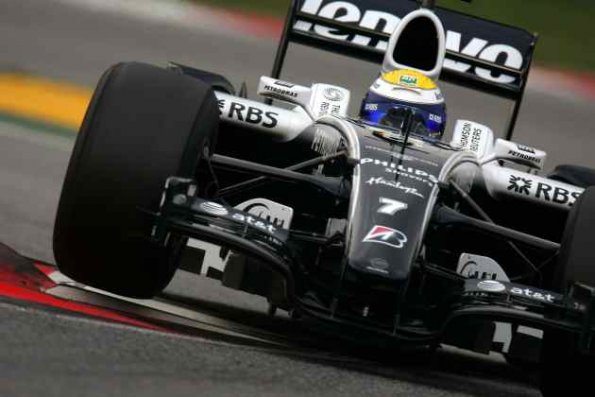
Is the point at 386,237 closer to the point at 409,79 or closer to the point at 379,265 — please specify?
the point at 379,265

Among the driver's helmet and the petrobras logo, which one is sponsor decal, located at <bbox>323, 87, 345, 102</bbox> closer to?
the driver's helmet

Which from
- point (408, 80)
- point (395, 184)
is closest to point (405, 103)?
point (408, 80)

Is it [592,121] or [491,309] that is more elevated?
[592,121]

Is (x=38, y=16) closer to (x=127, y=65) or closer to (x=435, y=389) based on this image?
(x=127, y=65)

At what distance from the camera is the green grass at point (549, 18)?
49.7ft

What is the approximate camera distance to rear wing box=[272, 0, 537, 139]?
8922 mm

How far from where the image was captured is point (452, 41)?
356 inches

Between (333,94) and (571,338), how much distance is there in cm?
257

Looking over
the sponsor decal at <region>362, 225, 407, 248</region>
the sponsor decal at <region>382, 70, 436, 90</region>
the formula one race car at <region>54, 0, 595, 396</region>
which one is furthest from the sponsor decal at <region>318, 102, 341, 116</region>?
the sponsor decal at <region>362, 225, 407, 248</region>

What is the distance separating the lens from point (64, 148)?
35.0 feet

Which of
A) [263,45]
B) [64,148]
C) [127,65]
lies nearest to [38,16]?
[263,45]

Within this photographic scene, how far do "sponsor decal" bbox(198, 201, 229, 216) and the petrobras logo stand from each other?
328 cm

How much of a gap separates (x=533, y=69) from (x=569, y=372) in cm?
972

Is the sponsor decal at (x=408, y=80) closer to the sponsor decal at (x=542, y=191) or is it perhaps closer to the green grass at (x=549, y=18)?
the sponsor decal at (x=542, y=191)
